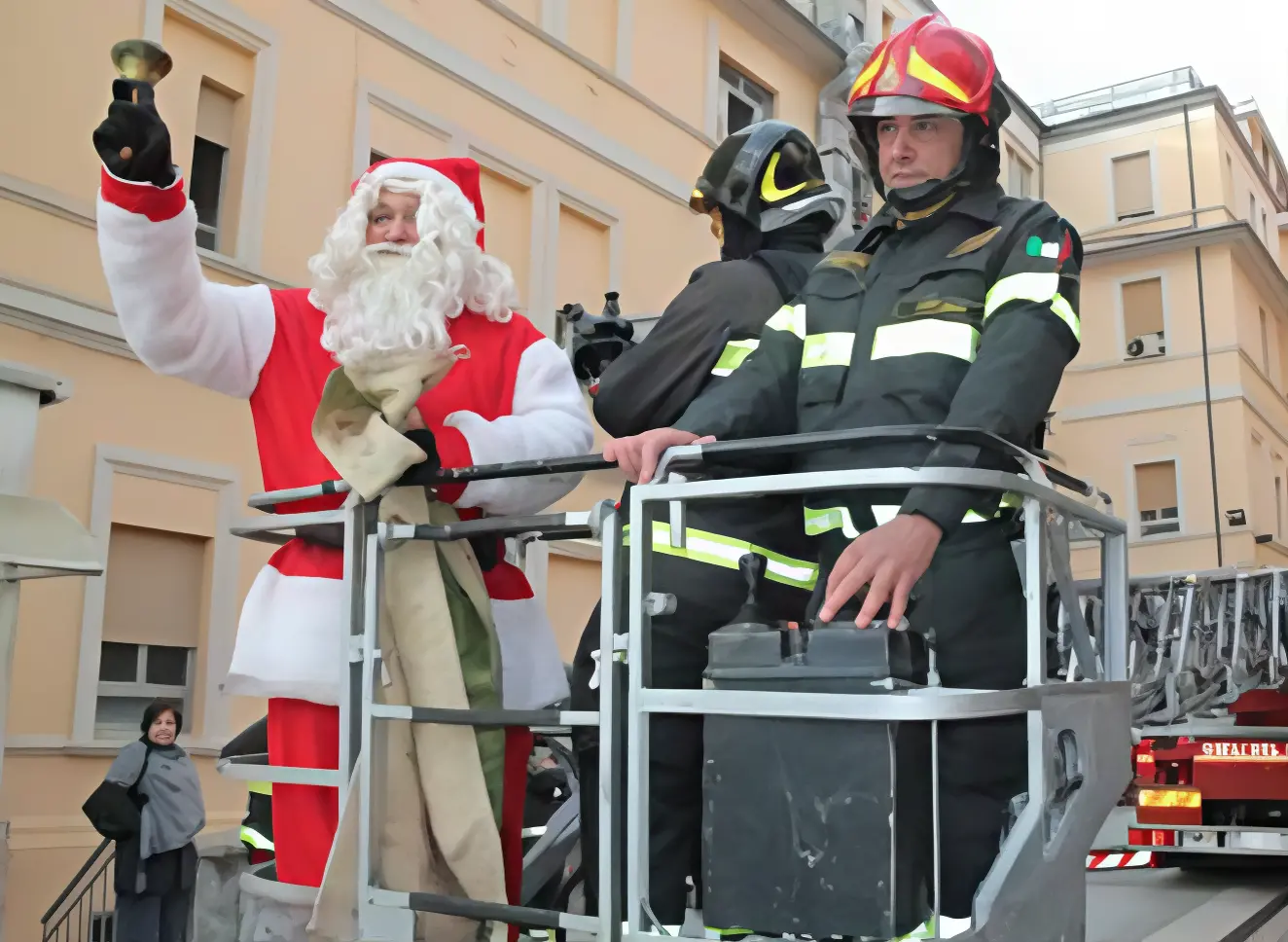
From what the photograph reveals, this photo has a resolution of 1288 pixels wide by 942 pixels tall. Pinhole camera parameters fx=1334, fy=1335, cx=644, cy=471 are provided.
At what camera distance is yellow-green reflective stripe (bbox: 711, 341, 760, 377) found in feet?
9.68

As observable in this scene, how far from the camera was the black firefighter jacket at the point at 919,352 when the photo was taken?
7.86ft

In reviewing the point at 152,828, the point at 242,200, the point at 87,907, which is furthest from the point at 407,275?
the point at 242,200

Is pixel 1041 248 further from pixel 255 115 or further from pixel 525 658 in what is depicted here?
pixel 255 115

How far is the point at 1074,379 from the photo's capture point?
2806 cm

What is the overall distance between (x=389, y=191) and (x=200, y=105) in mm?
8055

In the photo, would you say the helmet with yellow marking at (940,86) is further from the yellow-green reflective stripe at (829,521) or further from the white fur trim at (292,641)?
the white fur trim at (292,641)

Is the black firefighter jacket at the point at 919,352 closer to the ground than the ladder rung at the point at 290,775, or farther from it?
farther from it

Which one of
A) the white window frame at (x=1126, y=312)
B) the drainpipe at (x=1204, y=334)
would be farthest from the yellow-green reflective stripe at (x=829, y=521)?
the white window frame at (x=1126, y=312)

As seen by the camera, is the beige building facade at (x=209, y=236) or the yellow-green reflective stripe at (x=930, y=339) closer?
the yellow-green reflective stripe at (x=930, y=339)

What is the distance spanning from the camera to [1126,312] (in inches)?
1099

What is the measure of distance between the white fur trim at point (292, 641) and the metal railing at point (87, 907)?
254 inches

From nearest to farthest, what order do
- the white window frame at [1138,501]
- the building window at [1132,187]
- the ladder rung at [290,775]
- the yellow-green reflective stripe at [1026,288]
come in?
the yellow-green reflective stripe at [1026,288] → the ladder rung at [290,775] → the white window frame at [1138,501] → the building window at [1132,187]

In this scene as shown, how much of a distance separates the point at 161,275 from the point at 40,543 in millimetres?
801

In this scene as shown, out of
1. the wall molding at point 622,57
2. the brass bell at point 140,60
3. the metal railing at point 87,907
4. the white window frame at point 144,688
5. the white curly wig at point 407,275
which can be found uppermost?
the wall molding at point 622,57
